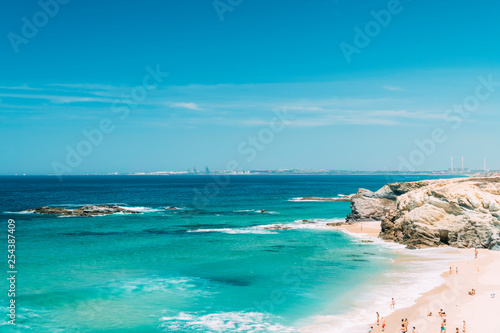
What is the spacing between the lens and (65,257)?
144ft

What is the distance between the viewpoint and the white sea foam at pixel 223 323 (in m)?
25.1

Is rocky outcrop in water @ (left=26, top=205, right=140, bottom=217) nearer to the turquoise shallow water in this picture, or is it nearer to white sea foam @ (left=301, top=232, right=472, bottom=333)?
the turquoise shallow water

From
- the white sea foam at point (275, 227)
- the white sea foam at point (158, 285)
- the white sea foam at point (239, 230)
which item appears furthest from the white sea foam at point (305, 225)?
the white sea foam at point (158, 285)

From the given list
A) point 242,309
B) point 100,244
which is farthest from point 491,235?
point 100,244

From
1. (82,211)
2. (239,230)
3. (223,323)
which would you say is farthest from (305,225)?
(82,211)

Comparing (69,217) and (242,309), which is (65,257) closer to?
(242,309)

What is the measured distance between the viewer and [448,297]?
3048cm

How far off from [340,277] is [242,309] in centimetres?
1145

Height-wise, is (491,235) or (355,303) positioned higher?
(491,235)

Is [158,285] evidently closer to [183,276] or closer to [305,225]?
[183,276]

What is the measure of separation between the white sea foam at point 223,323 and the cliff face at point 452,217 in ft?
93.5

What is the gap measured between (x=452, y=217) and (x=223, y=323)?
Result: 33.7 metres

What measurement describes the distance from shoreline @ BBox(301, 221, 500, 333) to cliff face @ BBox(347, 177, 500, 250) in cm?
215

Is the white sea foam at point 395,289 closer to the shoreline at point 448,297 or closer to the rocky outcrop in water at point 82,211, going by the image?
the shoreline at point 448,297
